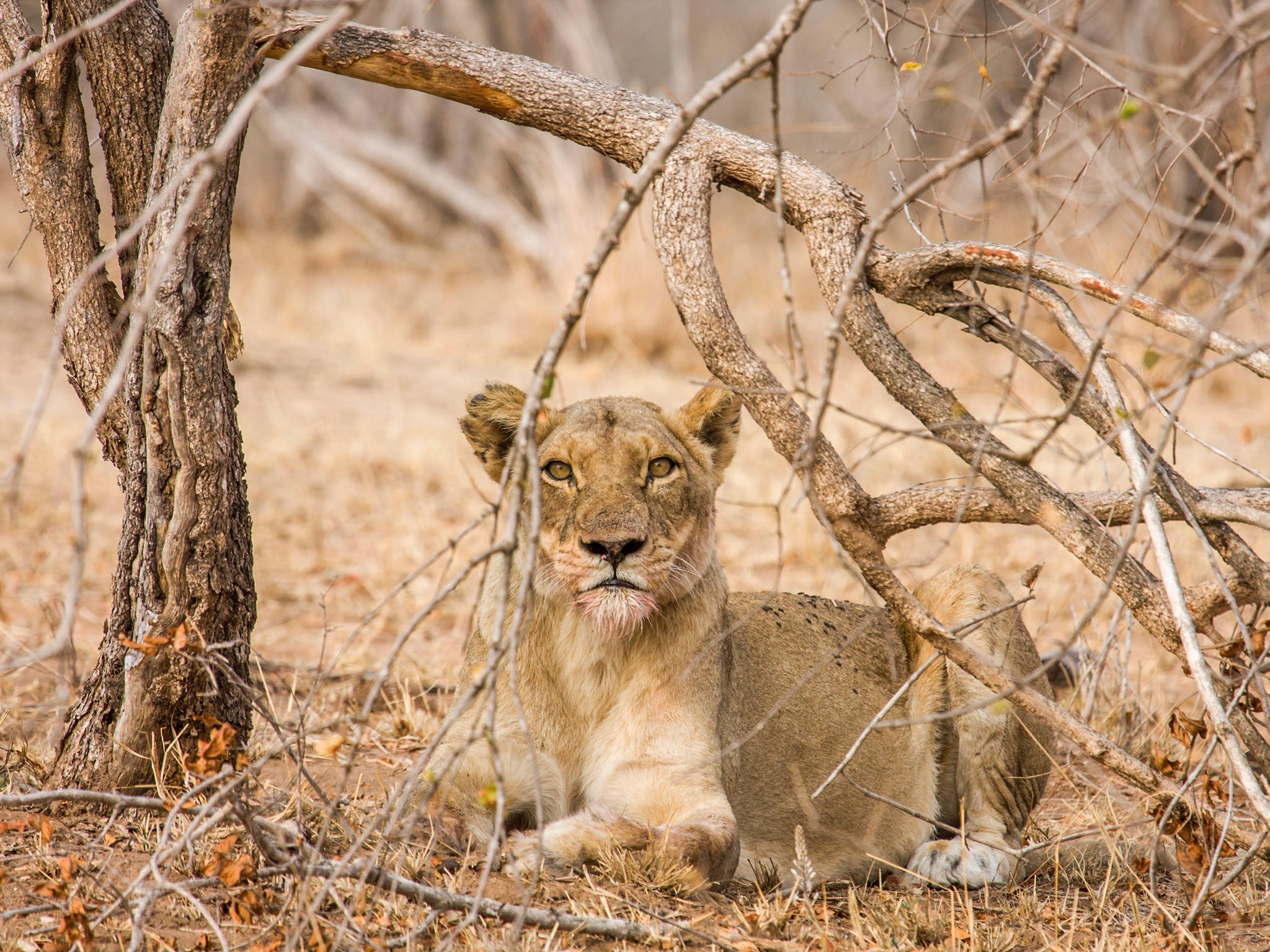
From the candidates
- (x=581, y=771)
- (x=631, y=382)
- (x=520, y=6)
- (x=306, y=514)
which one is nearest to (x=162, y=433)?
(x=581, y=771)

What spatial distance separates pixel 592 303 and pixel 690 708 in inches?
321

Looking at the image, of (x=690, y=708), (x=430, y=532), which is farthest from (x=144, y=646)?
(x=430, y=532)

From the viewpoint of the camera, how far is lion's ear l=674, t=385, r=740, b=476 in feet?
11.8

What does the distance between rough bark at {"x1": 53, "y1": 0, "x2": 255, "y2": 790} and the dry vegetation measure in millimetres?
178

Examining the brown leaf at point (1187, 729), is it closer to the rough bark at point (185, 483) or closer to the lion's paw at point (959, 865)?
the lion's paw at point (959, 865)

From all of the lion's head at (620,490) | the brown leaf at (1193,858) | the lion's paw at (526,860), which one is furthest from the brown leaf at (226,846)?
the brown leaf at (1193,858)

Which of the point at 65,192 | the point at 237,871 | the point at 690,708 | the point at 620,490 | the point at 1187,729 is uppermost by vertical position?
the point at 65,192

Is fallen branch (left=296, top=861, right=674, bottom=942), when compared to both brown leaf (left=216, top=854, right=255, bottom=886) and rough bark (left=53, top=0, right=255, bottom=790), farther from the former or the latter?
rough bark (left=53, top=0, right=255, bottom=790)

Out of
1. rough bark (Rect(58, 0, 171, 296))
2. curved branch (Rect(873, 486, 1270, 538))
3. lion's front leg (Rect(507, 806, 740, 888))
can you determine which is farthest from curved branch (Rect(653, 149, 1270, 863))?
rough bark (Rect(58, 0, 171, 296))

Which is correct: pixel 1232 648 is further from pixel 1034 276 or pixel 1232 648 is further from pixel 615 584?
pixel 615 584

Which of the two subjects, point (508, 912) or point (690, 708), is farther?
point (690, 708)

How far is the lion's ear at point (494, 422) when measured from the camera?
134 inches

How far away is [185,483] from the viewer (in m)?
3.14

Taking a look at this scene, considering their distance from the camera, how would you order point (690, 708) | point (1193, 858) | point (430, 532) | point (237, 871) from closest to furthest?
1. point (237, 871)
2. point (1193, 858)
3. point (690, 708)
4. point (430, 532)
